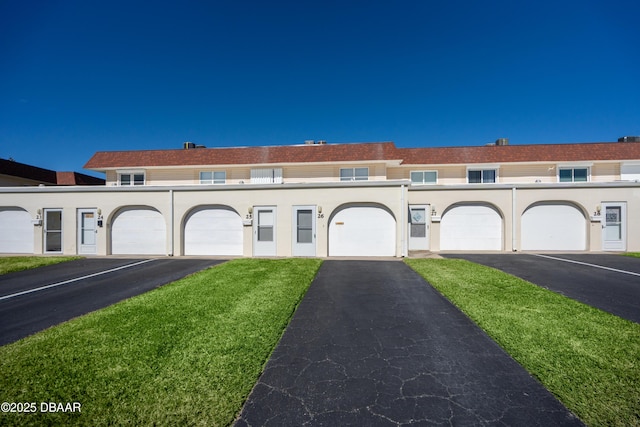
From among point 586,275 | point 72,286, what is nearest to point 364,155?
point 586,275

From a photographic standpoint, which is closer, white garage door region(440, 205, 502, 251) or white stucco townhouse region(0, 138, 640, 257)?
white stucco townhouse region(0, 138, 640, 257)

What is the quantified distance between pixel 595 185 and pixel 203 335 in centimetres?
1939

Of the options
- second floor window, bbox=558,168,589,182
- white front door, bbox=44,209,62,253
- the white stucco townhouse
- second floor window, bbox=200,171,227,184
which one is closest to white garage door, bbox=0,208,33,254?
the white stucco townhouse

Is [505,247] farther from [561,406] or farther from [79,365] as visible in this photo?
[79,365]

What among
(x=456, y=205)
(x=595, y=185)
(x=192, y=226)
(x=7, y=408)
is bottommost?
(x=7, y=408)

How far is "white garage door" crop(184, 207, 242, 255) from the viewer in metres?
13.7

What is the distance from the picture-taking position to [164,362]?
12.2 feet

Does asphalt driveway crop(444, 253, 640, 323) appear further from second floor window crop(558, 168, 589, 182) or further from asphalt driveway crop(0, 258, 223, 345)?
asphalt driveway crop(0, 258, 223, 345)

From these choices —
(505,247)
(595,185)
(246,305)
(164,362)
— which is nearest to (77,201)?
(246,305)

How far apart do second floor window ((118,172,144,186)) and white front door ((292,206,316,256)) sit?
563 inches

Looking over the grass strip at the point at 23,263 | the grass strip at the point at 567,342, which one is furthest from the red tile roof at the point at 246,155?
the grass strip at the point at 567,342

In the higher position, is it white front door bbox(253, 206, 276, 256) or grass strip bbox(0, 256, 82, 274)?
white front door bbox(253, 206, 276, 256)

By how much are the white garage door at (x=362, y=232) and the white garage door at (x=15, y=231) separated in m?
16.5

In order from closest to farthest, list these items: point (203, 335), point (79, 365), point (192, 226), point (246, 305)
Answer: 1. point (79, 365)
2. point (203, 335)
3. point (246, 305)
4. point (192, 226)
